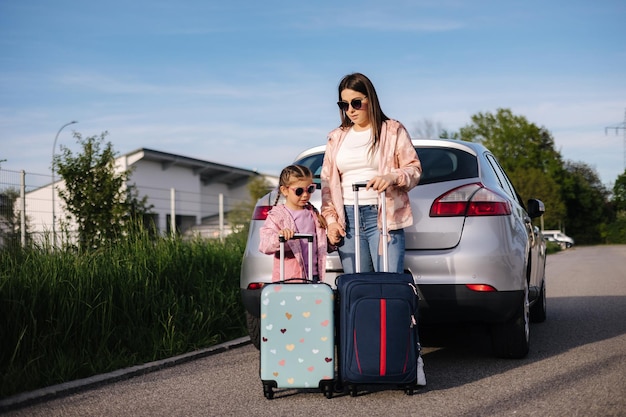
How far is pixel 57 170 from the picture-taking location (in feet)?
45.3

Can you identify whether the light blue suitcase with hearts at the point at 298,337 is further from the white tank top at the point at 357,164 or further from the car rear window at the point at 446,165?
the car rear window at the point at 446,165

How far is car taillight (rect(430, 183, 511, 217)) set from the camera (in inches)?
214

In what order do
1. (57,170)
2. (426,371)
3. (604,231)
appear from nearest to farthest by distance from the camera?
(426,371) → (57,170) → (604,231)

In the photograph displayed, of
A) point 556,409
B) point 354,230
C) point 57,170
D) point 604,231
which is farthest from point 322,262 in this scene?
point 604,231

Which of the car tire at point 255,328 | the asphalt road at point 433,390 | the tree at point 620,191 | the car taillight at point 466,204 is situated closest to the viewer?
the asphalt road at point 433,390

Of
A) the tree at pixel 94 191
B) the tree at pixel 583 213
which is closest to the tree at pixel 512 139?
the tree at pixel 583 213

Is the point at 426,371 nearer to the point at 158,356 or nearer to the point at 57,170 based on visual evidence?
the point at 158,356

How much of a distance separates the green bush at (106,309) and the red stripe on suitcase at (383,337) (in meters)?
2.15

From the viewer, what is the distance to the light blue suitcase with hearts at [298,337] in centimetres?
465

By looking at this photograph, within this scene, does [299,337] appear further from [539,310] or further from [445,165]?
[539,310]

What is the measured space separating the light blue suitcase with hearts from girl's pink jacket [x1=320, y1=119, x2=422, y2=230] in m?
0.63

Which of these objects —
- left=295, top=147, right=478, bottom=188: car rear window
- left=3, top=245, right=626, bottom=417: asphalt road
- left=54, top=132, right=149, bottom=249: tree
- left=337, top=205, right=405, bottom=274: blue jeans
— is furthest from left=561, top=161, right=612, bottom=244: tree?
left=337, top=205, right=405, bottom=274: blue jeans

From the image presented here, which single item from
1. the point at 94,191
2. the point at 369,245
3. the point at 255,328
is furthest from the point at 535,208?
the point at 94,191

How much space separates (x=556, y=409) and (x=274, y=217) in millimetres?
2002
